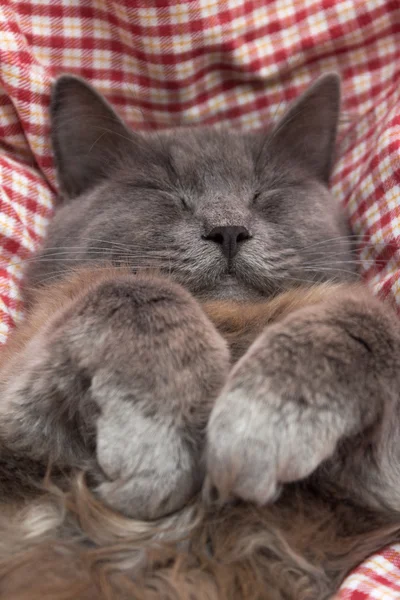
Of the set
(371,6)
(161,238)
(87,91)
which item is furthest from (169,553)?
(371,6)

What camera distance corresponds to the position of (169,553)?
3.08 feet

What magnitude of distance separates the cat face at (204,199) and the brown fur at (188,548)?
441 mm

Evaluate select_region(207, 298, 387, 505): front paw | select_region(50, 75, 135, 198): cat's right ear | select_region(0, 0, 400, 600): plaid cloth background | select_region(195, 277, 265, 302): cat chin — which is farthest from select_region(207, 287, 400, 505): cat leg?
select_region(50, 75, 135, 198): cat's right ear

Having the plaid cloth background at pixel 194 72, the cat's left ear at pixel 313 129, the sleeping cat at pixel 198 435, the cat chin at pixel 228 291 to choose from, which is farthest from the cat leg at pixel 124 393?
the cat's left ear at pixel 313 129

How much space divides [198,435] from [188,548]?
19 centimetres

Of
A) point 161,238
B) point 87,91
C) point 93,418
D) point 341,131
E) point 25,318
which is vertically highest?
point 87,91

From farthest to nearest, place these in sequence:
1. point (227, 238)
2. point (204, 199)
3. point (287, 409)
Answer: point (204, 199) < point (227, 238) < point (287, 409)

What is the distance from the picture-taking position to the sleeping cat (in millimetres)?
872

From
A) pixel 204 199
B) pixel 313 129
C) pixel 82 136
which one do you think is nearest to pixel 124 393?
pixel 204 199

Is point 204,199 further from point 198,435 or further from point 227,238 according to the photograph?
point 198,435

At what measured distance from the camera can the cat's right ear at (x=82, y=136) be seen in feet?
5.02

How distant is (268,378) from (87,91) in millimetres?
981

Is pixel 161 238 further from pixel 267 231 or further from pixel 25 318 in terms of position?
pixel 25 318

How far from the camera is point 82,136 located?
1602mm
